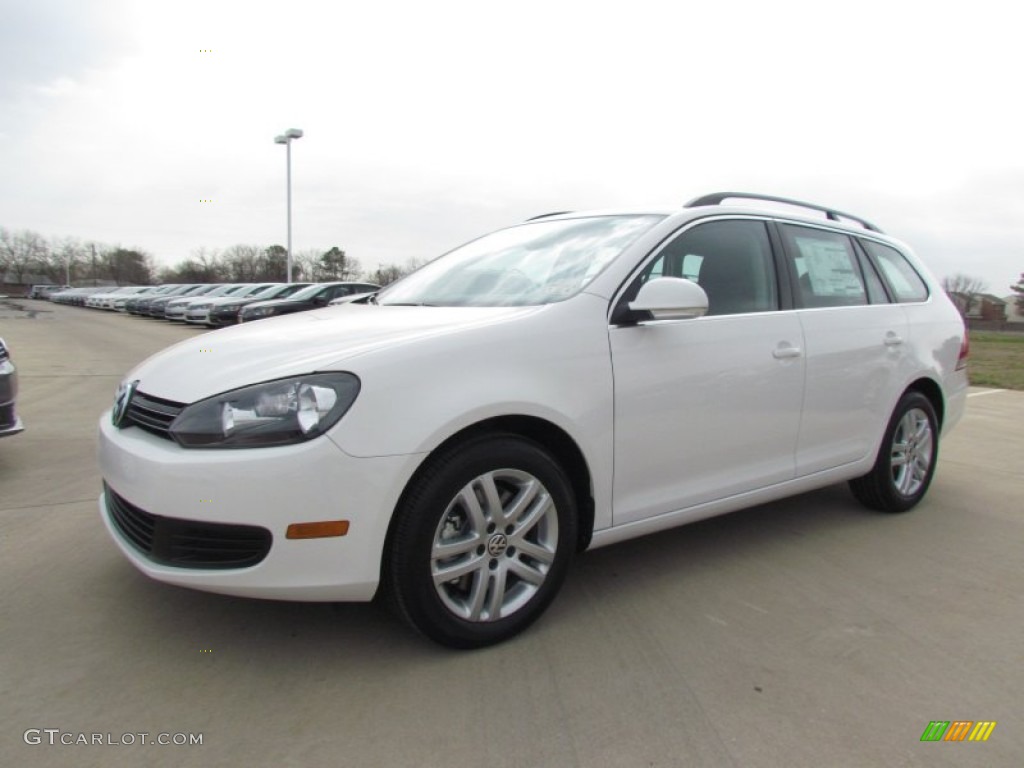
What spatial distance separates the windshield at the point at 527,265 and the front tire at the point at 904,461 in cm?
206

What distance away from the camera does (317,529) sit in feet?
7.09

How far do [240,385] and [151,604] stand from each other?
44.4 inches

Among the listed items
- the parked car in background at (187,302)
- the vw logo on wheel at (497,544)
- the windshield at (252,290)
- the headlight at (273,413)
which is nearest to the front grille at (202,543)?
the headlight at (273,413)

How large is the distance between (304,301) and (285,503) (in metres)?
16.6

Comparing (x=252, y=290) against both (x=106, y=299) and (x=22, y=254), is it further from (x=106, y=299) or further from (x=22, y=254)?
(x=22, y=254)

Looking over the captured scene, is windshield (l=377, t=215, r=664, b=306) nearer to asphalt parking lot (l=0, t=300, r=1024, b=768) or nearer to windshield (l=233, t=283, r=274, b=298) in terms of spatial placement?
asphalt parking lot (l=0, t=300, r=1024, b=768)

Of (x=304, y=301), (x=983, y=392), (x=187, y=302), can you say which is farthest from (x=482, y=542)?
(x=187, y=302)

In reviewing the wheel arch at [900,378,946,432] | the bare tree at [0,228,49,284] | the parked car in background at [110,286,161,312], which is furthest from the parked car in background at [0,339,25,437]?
the bare tree at [0,228,49,284]

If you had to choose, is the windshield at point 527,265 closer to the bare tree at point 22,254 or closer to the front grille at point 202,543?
the front grille at point 202,543

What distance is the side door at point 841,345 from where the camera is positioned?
11.5 feet

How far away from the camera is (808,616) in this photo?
111 inches

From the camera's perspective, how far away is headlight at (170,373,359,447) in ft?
7.07

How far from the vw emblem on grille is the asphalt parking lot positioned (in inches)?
28.6

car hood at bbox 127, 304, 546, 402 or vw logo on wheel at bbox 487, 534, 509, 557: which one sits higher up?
car hood at bbox 127, 304, 546, 402
